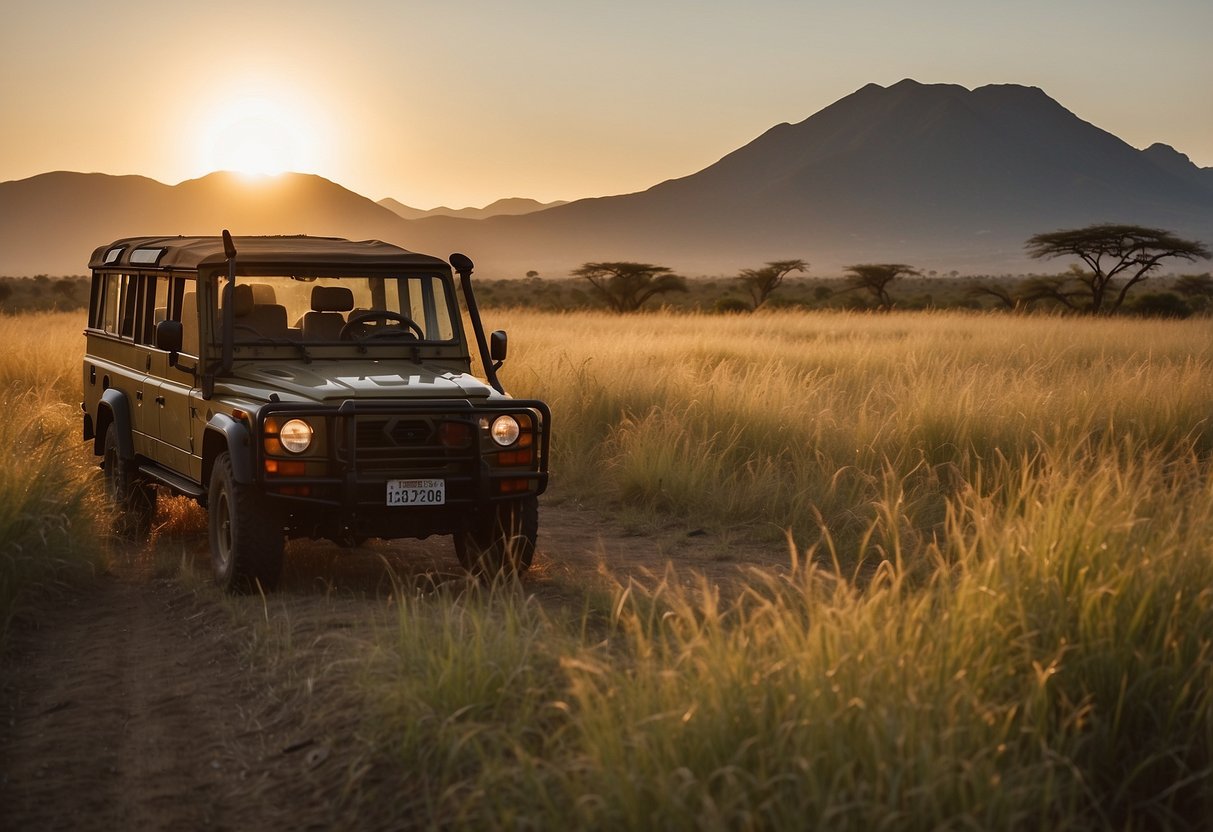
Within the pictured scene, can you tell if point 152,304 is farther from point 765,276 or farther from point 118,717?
point 765,276

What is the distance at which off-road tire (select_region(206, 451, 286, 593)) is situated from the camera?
692 centimetres

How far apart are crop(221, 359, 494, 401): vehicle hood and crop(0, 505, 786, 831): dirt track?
1023 mm

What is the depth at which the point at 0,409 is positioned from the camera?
1038 cm

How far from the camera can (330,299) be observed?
802 cm

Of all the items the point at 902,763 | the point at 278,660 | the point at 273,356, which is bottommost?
the point at 278,660

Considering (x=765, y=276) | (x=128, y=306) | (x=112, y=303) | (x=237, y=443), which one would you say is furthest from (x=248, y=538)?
(x=765, y=276)

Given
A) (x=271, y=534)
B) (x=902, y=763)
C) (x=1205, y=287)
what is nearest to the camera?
(x=902, y=763)

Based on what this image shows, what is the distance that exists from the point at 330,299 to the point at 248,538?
66.7 inches

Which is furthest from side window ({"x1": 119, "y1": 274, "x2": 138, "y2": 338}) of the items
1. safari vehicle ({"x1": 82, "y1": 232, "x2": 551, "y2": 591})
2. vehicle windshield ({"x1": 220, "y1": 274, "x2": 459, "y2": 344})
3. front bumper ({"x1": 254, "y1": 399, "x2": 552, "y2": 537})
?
front bumper ({"x1": 254, "y1": 399, "x2": 552, "y2": 537})

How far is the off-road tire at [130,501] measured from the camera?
362 inches

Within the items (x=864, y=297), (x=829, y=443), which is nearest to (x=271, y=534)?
(x=829, y=443)

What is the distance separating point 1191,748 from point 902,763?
3.71ft

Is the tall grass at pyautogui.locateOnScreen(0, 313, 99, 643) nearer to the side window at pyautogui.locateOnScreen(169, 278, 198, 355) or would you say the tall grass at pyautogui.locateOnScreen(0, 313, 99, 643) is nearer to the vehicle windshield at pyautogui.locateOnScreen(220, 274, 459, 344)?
the side window at pyautogui.locateOnScreen(169, 278, 198, 355)

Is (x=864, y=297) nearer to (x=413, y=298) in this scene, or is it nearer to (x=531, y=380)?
(x=531, y=380)
